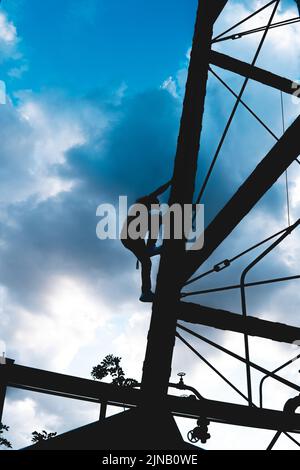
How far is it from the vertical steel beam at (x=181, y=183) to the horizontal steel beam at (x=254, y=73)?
275mm

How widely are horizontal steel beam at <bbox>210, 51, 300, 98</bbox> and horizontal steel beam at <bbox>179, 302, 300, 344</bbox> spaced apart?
363 centimetres

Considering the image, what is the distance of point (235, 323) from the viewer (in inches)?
257

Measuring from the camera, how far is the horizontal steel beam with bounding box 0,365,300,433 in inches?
154

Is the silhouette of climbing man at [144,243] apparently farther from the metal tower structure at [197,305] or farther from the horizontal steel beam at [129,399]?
the horizontal steel beam at [129,399]

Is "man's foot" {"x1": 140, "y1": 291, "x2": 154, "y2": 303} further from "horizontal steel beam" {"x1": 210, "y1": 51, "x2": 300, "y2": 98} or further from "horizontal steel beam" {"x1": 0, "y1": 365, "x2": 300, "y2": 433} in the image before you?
"horizontal steel beam" {"x1": 210, "y1": 51, "x2": 300, "y2": 98}

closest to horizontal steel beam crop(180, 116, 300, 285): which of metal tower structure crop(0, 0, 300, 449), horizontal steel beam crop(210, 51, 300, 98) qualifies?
metal tower structure crop(0, 0, 300, 449)

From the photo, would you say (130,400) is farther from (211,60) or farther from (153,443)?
(211,60)

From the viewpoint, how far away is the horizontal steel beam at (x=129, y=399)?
154 inches

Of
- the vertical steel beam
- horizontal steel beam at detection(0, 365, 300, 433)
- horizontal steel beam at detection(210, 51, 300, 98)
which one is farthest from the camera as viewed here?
horizontal steel beam at detection(210, 51, 300, 98)

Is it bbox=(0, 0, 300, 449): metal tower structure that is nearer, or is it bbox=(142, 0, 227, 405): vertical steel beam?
bbox=(0, 0, 300, 449): metal tower structure

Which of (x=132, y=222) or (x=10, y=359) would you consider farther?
(x=132, y=222)

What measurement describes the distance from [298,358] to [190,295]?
1974 mm
